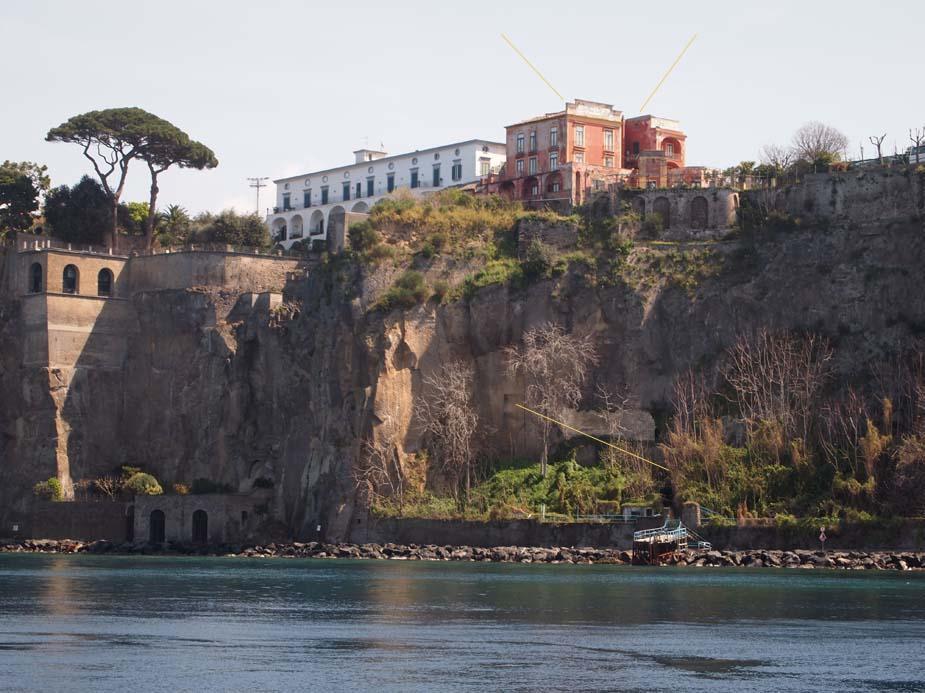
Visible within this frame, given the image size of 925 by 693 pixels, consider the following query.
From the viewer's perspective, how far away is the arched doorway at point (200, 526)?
86.2 metres

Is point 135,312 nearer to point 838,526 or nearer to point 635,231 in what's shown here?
point 635,231

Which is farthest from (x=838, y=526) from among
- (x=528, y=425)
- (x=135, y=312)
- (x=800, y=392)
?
(x=135, y=312)

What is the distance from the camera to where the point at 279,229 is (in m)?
118

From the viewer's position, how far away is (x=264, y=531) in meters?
85.6

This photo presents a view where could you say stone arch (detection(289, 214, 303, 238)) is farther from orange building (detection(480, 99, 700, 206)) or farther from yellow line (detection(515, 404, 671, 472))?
yellow line (detection(515, 404, 671, 472))

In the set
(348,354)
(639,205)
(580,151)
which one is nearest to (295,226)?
(580,151)

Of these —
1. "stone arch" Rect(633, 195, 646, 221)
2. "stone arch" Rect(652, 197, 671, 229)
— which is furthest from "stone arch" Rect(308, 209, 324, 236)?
"stone arch" Rect(652, 197, 671, 229)

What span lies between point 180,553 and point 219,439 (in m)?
7.99

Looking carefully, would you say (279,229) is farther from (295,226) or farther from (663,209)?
(663,209)

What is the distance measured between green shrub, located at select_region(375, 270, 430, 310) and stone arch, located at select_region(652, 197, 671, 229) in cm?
1191

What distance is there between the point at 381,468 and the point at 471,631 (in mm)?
38539

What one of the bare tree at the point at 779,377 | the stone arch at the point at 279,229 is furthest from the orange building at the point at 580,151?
the stone arch at the point at 279,229

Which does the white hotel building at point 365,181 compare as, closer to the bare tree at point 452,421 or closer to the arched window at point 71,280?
the arched window at point 71,280

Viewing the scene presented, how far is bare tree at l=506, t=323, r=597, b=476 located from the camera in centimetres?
7962
